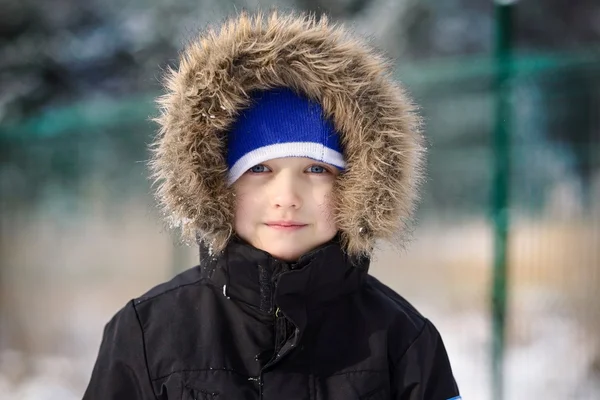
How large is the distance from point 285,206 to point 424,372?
0.50 metres

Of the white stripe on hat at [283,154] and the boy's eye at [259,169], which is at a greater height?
the white stripe on hat at [283,154]

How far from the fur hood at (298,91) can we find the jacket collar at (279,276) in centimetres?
5

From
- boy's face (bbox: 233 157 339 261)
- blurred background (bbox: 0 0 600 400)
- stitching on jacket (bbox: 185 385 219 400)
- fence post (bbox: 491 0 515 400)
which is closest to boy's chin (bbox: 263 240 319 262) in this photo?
boy's face (bbox: 233 157 339 261)

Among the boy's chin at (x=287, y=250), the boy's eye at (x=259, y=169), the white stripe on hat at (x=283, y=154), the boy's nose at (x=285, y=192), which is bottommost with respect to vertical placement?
the boy's chin at (x=287, y=250)

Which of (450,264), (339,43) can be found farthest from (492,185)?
(339,43)

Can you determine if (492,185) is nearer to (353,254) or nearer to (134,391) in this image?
(353,254)

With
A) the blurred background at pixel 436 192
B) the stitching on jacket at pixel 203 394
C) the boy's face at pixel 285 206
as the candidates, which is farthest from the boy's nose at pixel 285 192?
the blurred background at pixel 436 192

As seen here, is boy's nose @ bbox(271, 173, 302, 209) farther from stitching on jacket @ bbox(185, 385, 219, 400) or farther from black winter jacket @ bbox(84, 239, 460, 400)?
stitching on jacket @ bbox(185, 385, 219, 400)

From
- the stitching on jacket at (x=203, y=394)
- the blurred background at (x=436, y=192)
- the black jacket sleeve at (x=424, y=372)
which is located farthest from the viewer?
the blurred background at (x=436, y=192)

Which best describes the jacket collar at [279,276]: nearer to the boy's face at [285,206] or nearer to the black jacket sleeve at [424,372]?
the boy's face at [285,206]

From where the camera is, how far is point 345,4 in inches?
223

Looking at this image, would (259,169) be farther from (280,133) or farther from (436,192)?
(436,192)

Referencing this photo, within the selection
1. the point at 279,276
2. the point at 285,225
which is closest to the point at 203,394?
the point at 279,276

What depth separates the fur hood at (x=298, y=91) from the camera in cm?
169
